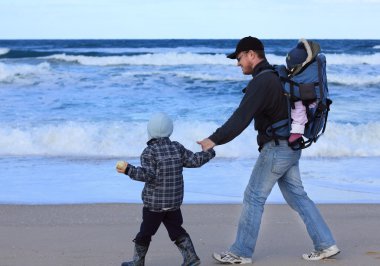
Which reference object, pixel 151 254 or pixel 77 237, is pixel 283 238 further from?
pixel 77 237

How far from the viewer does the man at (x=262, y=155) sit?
4.36 metres

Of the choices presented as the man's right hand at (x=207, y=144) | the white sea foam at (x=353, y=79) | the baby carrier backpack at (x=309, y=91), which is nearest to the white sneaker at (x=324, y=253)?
the baby carrier backpack at (x=309, y=91)

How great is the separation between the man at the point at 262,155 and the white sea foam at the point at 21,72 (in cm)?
1846

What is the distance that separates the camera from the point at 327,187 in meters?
8.05

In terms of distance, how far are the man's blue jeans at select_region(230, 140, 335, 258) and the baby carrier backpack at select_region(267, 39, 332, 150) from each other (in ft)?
0.34

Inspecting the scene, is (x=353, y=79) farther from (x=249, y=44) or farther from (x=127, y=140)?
(x=249, y=44)

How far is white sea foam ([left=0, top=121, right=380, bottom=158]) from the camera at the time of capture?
10.9 meters

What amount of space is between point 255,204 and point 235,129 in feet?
1.97

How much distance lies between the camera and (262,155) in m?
4.62

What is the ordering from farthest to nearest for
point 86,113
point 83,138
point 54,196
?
1. point 86,113
2. point 83,138
3. point 54,196

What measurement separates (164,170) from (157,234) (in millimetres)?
1438

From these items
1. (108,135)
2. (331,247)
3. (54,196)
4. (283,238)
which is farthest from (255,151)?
(331,247)

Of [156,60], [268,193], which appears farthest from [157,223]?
[156,60]

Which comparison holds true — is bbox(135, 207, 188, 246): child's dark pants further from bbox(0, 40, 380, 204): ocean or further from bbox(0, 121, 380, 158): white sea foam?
bbox(0, 121, 380, 158): white sea foam
